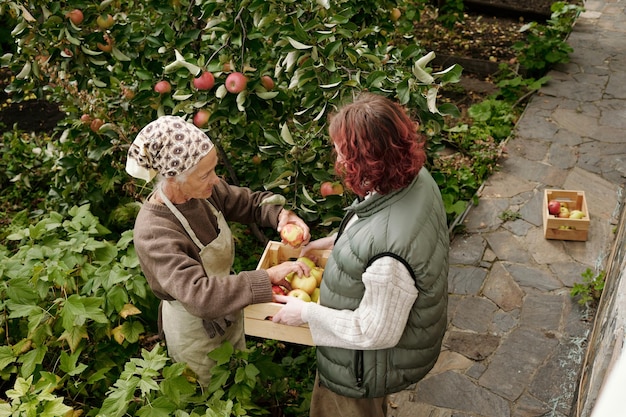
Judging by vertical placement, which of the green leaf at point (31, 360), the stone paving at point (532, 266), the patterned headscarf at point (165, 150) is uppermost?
the patterned headscarf at point (165, 150)

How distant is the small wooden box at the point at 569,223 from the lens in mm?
4945

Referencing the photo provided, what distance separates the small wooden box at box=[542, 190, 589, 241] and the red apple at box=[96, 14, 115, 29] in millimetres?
3231

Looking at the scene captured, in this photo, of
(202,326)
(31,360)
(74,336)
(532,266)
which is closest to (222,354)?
(202,326)

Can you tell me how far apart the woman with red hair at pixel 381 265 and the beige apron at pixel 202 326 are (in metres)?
0.38

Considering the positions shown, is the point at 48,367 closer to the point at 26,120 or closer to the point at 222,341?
the point at 222,341

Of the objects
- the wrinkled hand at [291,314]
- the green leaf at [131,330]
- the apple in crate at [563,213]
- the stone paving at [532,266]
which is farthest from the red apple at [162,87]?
the apple in crate at [563,213]

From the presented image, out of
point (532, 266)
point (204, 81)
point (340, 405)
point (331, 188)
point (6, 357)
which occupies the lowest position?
point (532, 266)

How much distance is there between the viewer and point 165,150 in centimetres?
251

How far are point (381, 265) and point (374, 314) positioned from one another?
0.19m

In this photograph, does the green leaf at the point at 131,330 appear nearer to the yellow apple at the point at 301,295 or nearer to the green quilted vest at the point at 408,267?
the yellow apple at the point at 301,295

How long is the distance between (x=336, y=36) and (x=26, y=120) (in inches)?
168

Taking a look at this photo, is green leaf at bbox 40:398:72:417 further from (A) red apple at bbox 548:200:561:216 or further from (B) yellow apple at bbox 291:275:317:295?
(A) red apple at bbox 548:200:561:216

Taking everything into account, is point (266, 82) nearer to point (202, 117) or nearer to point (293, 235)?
point (202, 117)

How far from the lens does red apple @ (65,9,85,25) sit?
373cm
